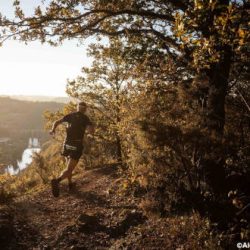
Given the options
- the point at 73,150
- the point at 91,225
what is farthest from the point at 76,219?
the point at 73,150

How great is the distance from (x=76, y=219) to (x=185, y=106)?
3.28m

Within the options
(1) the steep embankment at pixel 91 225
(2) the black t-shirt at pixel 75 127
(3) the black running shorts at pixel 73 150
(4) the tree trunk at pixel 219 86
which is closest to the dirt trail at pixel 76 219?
(1) the steep embankment at pixel 91 225

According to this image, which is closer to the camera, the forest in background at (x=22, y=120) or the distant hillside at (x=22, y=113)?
the forest in background at (x=22, y=120)

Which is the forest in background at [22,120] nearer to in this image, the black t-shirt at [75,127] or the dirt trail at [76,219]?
the black t-shirt at [75,127]

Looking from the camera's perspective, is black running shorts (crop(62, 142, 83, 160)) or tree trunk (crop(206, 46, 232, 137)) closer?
tree trunk (crop(206, 46, 232, 137))

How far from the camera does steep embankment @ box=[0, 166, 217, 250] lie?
6.18 m

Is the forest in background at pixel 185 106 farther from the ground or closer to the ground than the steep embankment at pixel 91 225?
farther from the ground

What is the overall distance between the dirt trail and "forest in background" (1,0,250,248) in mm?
572

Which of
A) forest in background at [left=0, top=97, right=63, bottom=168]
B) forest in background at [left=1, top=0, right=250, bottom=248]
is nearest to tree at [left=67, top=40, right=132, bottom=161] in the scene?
forest in background at [left=1, top=0, right=250, bottom=248]

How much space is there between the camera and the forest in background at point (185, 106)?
5.80 m

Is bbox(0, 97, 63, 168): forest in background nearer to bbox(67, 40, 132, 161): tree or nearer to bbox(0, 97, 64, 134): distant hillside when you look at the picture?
bbox(0, 97, 64, 134): distant hillside

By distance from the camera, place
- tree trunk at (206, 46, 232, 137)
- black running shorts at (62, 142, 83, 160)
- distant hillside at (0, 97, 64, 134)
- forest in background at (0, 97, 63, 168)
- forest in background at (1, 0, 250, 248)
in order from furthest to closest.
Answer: distant hillside at (0, 97, 64, 134) → forest in background at (0, 97, 63, 168) → black running shorts at (62, 142, 83, 160) → tree trunk at (206, 46, 232, 137) → forest in background at (1, 0, 250, 248)

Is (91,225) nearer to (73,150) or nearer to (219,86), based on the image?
(73,150)

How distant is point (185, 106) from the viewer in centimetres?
659
